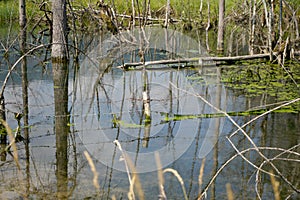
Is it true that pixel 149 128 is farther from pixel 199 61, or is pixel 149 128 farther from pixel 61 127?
pixel 199 61

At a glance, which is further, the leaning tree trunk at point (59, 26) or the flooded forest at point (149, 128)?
the leaning tree trunk at point (59, 26)

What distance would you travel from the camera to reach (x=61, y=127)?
16.1ft

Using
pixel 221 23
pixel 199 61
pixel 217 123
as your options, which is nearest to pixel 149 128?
pixel 217 123

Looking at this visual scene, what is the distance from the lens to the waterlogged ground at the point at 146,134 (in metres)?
3.54

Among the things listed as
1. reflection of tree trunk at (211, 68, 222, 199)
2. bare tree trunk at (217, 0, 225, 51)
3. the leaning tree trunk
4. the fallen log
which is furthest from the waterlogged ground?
bare tree trunk at (217, 0, 225, 51)

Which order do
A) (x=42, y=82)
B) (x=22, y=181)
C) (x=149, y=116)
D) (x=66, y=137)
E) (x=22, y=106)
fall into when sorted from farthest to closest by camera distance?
(x=42, y=82), (x=22, y=106), (x=149, y=116), (x=66, y=137), (x=22, y=181)

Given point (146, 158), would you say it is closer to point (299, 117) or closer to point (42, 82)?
point (299, 117)

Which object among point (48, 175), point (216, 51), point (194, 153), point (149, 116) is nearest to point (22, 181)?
point (48, 175)

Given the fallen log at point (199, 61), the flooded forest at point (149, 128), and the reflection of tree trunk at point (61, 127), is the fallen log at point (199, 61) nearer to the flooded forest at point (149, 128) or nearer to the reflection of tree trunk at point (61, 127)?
the flooded forest at point (149, 128)

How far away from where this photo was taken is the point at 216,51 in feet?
36.3

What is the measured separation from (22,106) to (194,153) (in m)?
2.34

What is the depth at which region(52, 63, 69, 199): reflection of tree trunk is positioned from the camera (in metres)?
3.57

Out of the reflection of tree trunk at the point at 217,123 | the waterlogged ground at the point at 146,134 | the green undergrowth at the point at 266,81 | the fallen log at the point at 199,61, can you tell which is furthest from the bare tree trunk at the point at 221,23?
the waterlogged ground at the point at 146,134

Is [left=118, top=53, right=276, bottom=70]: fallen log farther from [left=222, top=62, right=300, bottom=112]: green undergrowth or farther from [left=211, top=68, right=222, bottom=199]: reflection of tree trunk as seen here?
[left=211, top=68, right=222, bottom=199]: reflection of tree trunk
